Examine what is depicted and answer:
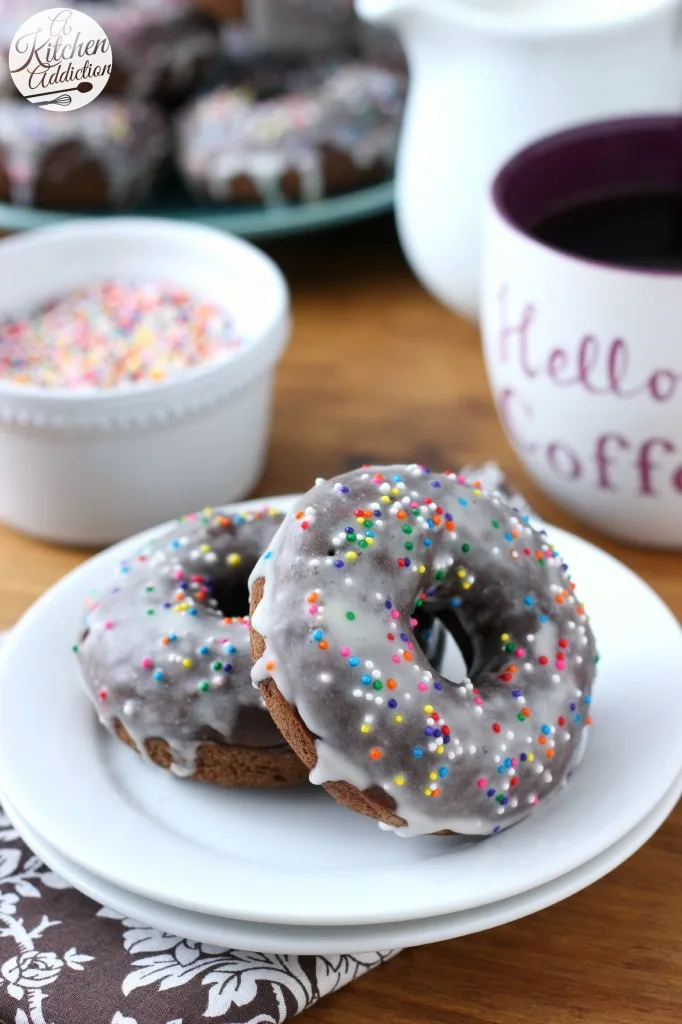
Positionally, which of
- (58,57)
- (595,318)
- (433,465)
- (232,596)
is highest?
(58,57)

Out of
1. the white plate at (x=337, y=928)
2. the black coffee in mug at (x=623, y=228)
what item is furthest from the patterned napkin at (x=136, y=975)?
the black coffee in mug at (x=623, y=228)

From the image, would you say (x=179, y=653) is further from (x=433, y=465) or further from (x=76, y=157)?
(x=76, y=157)

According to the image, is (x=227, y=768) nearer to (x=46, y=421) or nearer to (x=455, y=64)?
(x=46, y=421)

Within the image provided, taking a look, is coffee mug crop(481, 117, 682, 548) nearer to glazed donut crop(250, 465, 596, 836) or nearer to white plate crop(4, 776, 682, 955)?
glazed donut crop(250, 465, 596, 836)

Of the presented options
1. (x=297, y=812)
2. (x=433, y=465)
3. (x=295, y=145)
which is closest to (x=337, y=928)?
(x=297, y=812)

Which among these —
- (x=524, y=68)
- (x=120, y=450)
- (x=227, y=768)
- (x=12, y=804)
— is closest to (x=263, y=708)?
(x=227, y=768)
